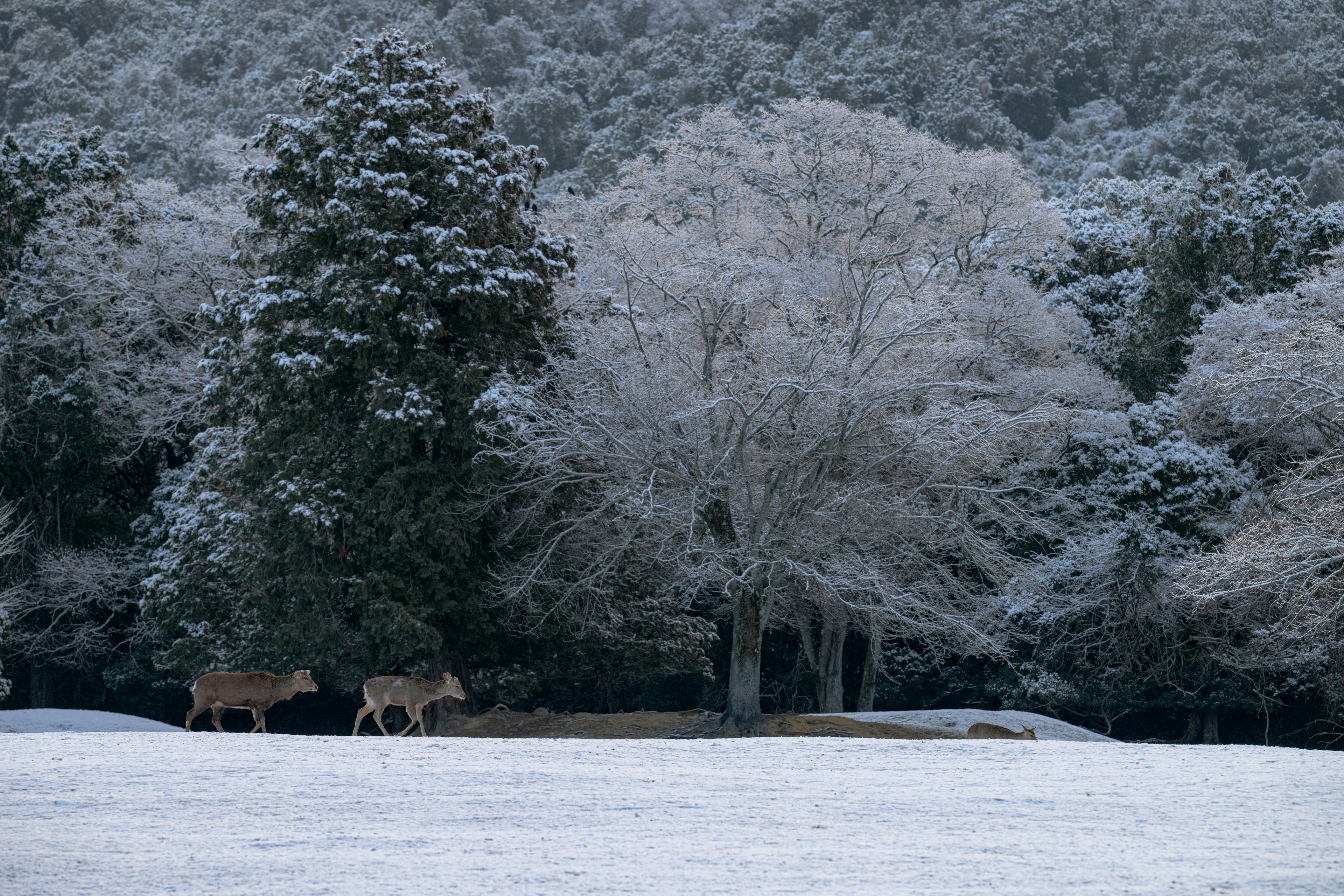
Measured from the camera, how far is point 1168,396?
23.7 m

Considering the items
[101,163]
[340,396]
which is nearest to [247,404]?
[340,396]

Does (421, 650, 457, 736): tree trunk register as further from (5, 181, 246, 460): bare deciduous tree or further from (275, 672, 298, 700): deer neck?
(5, 181, 246, 460): bare deciduous tree

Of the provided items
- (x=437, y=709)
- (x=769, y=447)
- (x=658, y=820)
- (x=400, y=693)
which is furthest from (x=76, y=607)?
(x=658, y=820)

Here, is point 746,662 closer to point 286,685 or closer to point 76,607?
point 286,685

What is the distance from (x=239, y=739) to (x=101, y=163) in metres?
18.6

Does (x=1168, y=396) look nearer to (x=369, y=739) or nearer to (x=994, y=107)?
(x=369, y=739)

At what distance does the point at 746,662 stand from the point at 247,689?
6.05 metres

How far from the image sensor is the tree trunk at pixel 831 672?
76.1 feet

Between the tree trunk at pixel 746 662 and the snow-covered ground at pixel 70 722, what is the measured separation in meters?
7.89

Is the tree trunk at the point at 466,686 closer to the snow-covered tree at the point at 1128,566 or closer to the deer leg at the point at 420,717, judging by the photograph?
the deer leg at the point at 420,717

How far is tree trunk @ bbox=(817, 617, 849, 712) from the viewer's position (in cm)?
2319

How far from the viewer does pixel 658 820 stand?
805 cm

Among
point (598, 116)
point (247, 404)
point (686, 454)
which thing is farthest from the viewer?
point (598, 116)

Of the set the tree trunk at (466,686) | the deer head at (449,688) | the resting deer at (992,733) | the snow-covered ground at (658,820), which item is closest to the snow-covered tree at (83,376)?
the tree trunk at (466,686)
